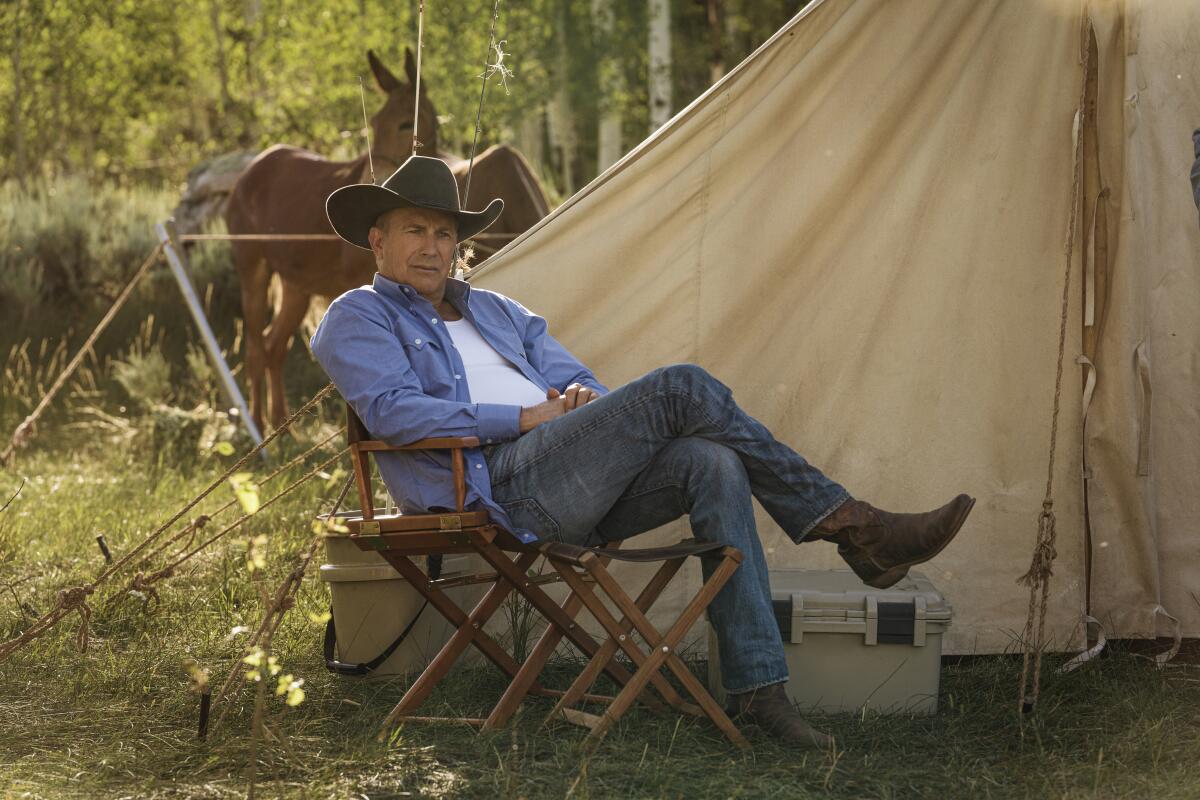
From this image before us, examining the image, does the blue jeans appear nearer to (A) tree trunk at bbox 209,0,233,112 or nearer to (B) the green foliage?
(B) the green foliage

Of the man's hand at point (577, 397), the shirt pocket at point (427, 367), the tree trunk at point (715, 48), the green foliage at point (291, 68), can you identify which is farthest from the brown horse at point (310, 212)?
the tree trunk at point (715, 48)

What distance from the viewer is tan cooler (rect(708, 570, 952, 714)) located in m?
3.46

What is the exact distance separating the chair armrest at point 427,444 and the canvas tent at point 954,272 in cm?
89

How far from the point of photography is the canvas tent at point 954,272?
12.5 ft

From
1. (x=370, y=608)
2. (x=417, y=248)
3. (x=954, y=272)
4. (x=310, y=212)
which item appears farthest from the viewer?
(x=310, y=212)

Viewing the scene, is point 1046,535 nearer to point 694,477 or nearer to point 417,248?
point 694,477

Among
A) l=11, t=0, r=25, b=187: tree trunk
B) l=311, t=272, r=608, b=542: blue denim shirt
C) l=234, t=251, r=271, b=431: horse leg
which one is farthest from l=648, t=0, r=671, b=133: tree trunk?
l=311, t=272, r=608, b=542: blue denim shirt

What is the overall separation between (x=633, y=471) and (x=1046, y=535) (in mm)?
1401

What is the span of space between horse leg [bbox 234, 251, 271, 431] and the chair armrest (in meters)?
4.92

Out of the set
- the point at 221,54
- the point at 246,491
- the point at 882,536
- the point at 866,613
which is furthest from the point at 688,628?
the point at 221,54

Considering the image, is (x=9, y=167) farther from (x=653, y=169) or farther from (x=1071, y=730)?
(x=1071, y=730)

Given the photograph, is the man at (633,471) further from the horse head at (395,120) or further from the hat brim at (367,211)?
the horse head at (395,120)

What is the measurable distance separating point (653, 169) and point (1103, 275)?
4.16 ft

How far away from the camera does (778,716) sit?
3139 millimetres
